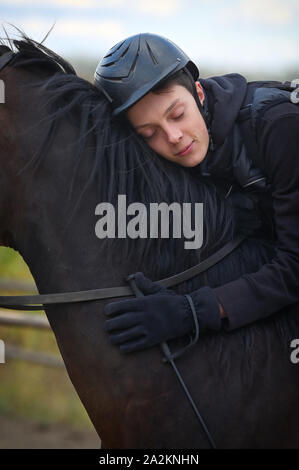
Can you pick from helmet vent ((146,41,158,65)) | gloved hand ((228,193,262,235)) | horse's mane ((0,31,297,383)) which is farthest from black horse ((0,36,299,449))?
helmet vent ((146,41,158,65))

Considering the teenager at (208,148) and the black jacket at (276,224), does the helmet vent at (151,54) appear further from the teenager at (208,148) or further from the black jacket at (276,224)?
the black jacket at (276,224)

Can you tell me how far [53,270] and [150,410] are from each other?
513 mm

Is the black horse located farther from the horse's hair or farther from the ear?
the ear

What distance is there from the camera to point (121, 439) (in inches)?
65.1

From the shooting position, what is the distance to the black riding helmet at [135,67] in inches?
68.1

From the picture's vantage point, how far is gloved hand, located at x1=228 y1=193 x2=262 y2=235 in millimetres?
1829

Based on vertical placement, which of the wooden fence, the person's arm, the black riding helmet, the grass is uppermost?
the black riding helmet

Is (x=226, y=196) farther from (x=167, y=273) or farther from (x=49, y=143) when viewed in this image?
(x=49, y=143)

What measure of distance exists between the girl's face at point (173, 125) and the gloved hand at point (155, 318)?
1.53 ft

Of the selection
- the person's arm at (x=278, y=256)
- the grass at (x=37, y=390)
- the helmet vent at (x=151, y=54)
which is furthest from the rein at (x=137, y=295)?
the grass at (x=37, y=390)

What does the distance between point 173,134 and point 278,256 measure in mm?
512

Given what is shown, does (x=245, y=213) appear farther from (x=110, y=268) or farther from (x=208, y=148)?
(x=110, y=268)

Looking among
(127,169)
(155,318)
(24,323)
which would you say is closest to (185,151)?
(127,169)

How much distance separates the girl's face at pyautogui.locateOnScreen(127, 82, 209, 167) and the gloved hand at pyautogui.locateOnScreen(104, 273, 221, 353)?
→ 47 centimetres
